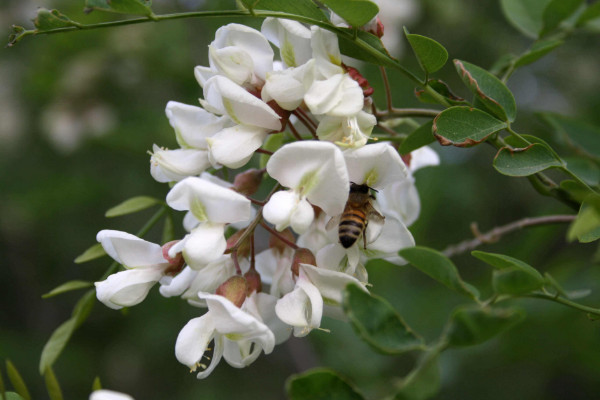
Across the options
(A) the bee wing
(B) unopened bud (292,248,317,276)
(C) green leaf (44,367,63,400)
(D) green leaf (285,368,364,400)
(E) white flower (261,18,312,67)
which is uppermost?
(E) white flower (261,18,312,67)

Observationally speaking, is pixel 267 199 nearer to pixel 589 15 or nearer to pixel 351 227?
pixel 351 227

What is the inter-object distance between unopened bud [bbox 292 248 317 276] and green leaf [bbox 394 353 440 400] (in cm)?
24

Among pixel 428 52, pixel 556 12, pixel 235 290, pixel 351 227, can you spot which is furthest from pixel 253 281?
pixel 556 12

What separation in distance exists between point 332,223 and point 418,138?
16 centimetres

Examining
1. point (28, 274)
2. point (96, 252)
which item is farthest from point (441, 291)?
point (28, 274)

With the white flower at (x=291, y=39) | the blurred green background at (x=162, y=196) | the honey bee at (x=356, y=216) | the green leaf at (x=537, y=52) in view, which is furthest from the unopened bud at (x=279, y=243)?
the blurred green background at (x=162, y=196)

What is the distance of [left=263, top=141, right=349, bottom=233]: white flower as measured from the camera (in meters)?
0.73

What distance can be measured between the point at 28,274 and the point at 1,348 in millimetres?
683

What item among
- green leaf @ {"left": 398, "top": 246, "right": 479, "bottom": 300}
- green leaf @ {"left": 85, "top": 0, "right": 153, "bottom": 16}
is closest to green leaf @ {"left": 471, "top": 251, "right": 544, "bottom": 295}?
green leaf @ {"left": 398, "top": 246, "right": 479, "bottom": 300}

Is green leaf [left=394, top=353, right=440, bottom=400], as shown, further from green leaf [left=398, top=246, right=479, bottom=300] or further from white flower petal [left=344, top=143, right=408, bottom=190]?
white flower petal [left=344, top=143, right=408, bottom=190]

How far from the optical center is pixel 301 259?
0.82 m

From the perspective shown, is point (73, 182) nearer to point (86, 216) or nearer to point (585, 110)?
point (86, 216)

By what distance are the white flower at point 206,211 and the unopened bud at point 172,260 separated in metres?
0.04

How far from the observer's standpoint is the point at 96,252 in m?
0.94
